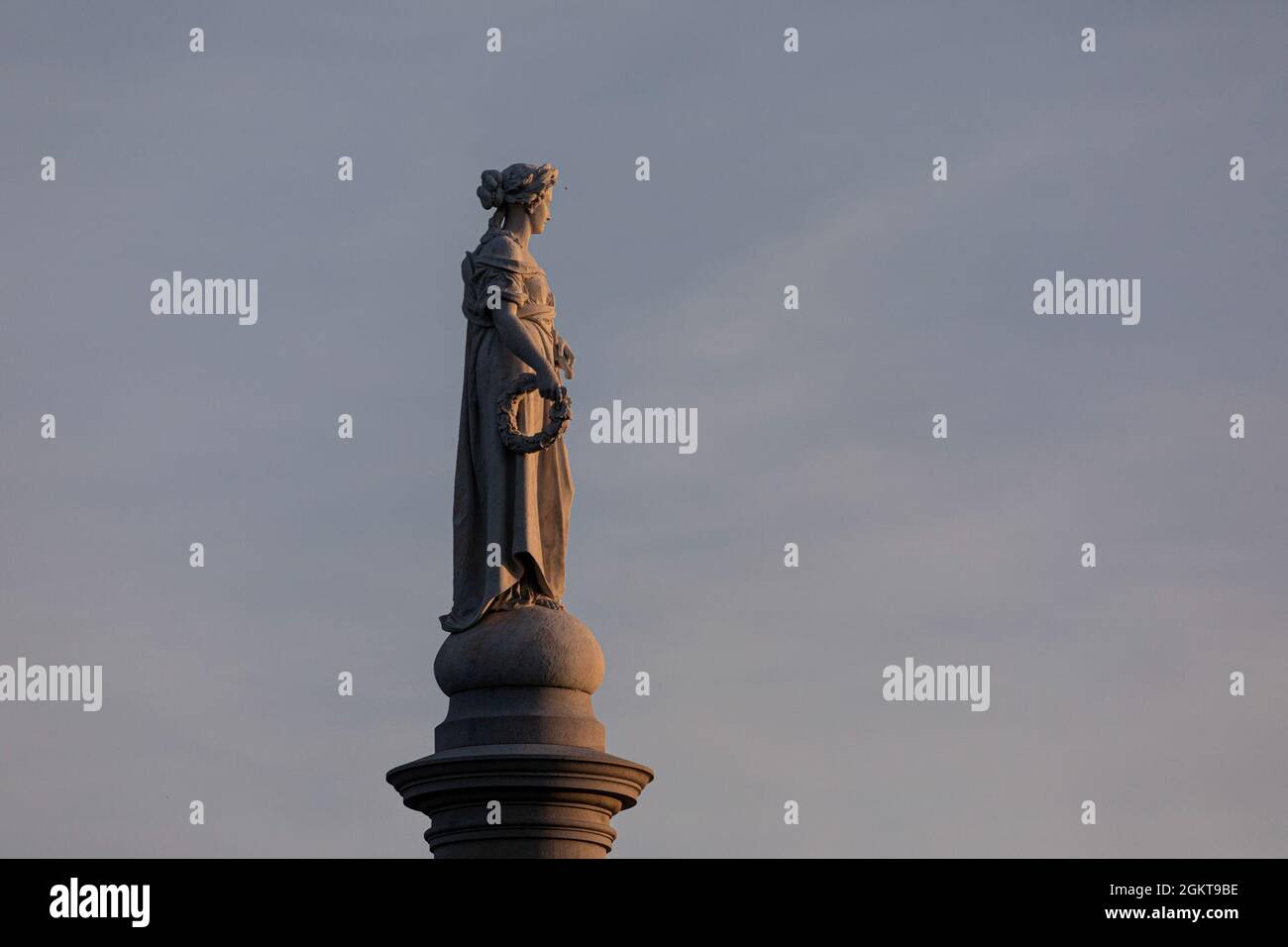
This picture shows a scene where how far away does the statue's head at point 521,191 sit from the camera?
34.8m

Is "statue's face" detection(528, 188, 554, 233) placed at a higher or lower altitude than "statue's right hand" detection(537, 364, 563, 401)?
higher

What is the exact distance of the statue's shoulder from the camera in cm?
3450

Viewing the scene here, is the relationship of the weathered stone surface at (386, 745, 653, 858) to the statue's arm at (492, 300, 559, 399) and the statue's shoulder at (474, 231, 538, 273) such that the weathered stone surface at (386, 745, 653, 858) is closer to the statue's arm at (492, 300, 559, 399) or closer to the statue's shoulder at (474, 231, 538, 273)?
the statue's arm at (492, 300, 559, 399)

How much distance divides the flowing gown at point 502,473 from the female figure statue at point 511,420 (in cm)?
1

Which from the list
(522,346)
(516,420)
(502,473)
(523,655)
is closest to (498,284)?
(522,346)

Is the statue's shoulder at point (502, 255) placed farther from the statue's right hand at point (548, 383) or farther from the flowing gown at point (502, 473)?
the statue's right hand at point (548, 383)

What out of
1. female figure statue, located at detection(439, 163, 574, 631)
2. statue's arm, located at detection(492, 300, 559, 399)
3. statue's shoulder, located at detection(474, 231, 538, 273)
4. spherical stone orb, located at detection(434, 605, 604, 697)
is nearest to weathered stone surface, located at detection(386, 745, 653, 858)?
spherical stone orb, located at detection(434, 605, 604, 697)

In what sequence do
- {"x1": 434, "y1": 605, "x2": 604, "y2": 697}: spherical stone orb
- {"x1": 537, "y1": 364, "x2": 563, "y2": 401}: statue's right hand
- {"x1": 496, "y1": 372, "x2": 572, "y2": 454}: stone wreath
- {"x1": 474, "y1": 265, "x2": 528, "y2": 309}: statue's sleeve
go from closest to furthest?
{"x1": 434, "y1": 605, "x2": 604, "y2": 697}: spherical stone orb
{"x1": 537, "y1": 364, "x2": 563, "y2": 401}: statue's right hand
{"x1": 496, "y1": 372, "x2": 572, "y2": 454}: stone wreath
{"x1": 474, "y1": 265, "x2": 528, "y2": 309}: statue's sleeve

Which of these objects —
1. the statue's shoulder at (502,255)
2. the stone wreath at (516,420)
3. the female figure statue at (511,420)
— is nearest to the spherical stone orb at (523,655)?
the female figure statue at (511,420)

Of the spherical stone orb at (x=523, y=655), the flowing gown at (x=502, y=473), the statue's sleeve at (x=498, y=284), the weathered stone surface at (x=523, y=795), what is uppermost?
the statue's sleeve at (x=498, y=284)

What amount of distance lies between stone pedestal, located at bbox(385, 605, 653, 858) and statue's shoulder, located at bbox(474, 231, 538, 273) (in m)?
4.08

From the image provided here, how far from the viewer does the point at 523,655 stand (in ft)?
109
